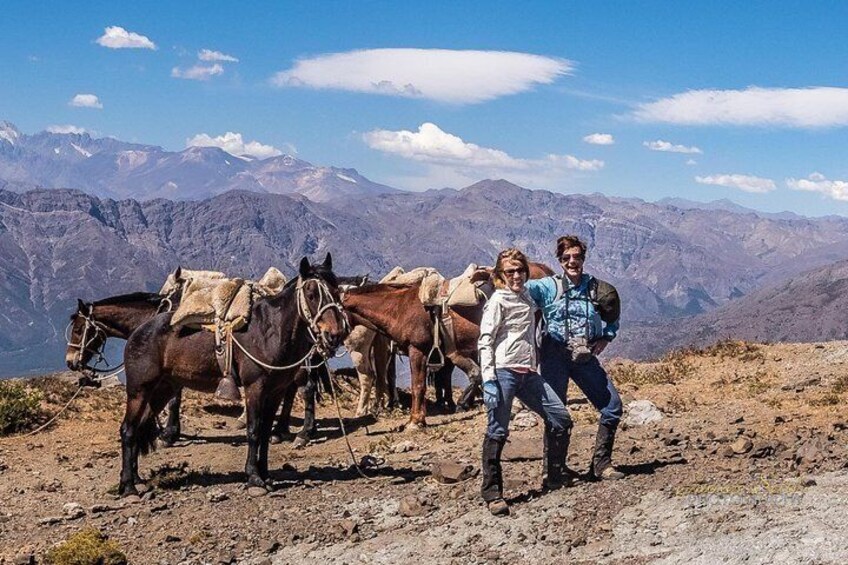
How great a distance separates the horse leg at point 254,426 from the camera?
11.0 m

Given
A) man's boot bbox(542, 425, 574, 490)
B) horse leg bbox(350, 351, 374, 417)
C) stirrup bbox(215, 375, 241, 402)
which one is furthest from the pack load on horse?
horse leg bbox(350, 351, 374, 417)

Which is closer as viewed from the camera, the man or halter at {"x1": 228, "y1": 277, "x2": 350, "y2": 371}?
the man

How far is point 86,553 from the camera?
28.5 ft

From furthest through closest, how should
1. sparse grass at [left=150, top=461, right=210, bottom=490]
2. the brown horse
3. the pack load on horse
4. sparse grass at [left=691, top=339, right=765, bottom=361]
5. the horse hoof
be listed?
sparse grass at [left=691, top=339, right=765, bottom=361] → the brown horse → sparse grass at [left=150, top=461, right=210, bottom=490] → the horse hoof → the pack load on horse

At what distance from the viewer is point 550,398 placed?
8688 millimetres

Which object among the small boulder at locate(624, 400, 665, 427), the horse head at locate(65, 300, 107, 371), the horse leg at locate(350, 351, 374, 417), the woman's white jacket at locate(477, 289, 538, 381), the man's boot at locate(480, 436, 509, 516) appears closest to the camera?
the woman's white jacket at locate(477, 289, 538, 381)

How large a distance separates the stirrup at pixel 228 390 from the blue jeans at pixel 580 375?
4.52 meters

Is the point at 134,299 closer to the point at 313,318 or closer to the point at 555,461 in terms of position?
the point at 313,318

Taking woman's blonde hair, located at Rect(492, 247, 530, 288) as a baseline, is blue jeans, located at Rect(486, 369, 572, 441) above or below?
below

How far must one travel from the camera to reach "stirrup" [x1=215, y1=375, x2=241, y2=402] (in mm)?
11008

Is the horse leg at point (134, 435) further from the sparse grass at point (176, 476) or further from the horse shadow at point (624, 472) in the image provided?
the horse shadow at point (624, 472)

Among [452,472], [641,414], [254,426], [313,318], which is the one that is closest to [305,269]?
[313,318]

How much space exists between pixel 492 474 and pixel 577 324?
192 cm

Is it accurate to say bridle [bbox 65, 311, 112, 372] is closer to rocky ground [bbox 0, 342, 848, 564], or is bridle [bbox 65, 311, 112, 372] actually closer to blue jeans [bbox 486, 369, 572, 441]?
rocky ground [bbox 0, 342, 848, 564]
